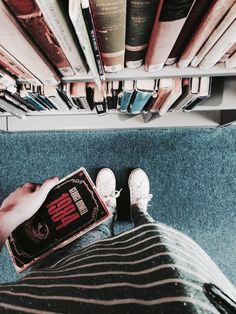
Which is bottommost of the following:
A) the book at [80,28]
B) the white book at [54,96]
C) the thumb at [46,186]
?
the thumb at [46,186]

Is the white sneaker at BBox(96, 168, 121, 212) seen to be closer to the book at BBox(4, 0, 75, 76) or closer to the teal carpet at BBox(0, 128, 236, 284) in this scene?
the teal carpet at BBox(0, 128, 236, 284)

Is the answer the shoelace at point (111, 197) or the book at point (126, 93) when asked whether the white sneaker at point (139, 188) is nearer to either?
the shoelace at point (111, 197)

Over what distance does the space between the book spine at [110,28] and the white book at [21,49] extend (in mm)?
129

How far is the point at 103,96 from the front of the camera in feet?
3.07

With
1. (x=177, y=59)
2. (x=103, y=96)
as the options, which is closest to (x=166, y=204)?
(x=103, y=96)

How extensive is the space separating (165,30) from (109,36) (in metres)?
0.10

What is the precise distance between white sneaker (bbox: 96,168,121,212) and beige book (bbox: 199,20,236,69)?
0.73m

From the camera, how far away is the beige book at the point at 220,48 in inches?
22.7

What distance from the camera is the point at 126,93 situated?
2.90 feet

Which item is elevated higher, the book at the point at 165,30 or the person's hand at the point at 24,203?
the book at the point at 165,30

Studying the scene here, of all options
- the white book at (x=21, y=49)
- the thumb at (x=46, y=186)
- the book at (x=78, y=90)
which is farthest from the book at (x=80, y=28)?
the thumb at (x=46, y=186)

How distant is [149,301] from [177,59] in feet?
1.73

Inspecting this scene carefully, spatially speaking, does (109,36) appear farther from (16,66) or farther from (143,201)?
(143,201)

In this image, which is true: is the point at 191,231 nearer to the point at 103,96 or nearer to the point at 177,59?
the point at 103,96
